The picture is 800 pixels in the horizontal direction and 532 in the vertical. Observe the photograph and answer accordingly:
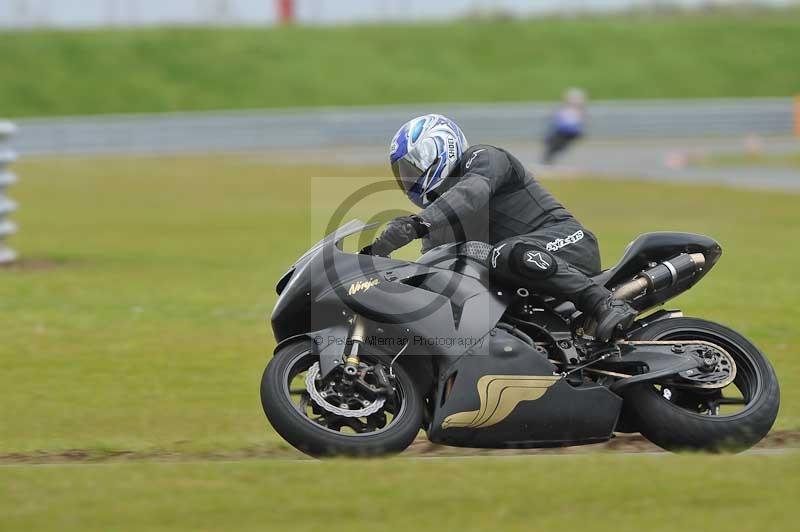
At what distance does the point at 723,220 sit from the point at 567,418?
15.3 metres

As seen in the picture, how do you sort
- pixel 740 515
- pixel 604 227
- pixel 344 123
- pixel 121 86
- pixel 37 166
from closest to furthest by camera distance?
pixel 740 515
pixel 604 227
pixel 37 166
pixel 344 123
pixel 121 86

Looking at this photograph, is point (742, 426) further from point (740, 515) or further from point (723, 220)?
point (723, 220)

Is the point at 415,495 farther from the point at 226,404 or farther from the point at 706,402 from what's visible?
the point at 226,404

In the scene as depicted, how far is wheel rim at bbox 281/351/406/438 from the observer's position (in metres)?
6.17

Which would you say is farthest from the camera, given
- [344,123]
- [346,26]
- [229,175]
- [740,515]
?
[346,26]

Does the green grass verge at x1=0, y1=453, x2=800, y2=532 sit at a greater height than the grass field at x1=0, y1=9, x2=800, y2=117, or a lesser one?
greater

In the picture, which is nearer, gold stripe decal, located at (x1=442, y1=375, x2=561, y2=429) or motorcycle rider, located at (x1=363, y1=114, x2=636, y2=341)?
gold stripe decal, located at (x1=442, y1=375, x2=561, y2=429)

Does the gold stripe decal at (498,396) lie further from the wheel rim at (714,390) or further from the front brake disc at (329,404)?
the wheel rim at (714,390)

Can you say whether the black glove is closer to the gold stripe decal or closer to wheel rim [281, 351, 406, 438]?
wheel rim [281, 351, 406, 438]

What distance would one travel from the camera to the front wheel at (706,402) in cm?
646

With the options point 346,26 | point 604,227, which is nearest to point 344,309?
point 604,227

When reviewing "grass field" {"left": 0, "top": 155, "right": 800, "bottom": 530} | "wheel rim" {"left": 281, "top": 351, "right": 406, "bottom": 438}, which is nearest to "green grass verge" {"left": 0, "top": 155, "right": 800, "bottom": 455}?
"grass field" {"left": 0, "top": 155, "right": 800, "bottom": 530}

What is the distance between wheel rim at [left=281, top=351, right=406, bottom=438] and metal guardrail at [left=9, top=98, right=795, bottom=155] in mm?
33914

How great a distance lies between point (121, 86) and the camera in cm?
4862
